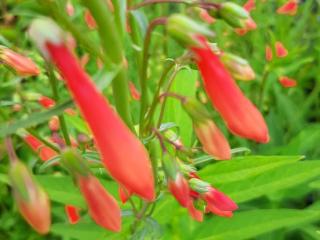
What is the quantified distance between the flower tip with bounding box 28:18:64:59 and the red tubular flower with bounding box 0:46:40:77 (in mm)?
457

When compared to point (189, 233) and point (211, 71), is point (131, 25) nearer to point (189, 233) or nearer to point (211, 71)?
point (211, 71)

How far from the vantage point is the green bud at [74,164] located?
3.05 ft

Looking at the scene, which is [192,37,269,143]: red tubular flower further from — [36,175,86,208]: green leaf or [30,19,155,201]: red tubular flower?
[36,175,86,208]: green leaf

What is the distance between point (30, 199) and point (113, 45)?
270 mm

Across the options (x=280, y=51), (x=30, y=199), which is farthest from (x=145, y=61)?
(x=280, y=51)

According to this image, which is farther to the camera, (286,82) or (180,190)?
(286,82)

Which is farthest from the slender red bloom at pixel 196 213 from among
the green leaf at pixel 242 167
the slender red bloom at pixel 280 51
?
the slender red bloom at pixel 280 51

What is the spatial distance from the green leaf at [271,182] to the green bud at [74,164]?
635 millimetres

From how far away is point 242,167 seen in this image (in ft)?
4.47

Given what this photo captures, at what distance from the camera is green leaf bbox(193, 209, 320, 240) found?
146cm

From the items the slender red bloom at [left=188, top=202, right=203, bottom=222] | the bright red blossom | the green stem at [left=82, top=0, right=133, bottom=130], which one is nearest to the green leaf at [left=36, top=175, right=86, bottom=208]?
the slender red bloom at [left=188, top=202, right=203, bottom=222]

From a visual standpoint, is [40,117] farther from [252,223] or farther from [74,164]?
[252,223]

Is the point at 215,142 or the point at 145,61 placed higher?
the point at 145,61

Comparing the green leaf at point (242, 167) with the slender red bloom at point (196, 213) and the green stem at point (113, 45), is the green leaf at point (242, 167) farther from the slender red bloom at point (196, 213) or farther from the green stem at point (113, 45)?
the green stem at point (113, 45)
